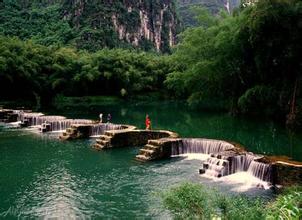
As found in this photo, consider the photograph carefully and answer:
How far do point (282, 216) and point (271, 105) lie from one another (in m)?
37.6

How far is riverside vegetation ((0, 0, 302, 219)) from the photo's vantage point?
34688 mm

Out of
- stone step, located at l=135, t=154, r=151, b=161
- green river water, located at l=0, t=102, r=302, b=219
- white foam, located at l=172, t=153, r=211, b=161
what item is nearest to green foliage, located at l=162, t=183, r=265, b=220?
green river water, located at l=0, t=102, r=302, b=219

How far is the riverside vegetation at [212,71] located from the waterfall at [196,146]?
39.7ft

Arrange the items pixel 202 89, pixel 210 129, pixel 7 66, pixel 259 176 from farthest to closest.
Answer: pixel 7 66 < pixel 202 89 < pixel 210 129 < pixel 259 176

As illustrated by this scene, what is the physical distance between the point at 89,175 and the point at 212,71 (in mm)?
30359

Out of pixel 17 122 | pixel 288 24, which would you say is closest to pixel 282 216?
pixel 288 24

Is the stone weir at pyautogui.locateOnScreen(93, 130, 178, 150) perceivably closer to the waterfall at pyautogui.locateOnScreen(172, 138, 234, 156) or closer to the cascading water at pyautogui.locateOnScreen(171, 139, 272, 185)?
the waterfall at pyautogui.locateOnScreen(172, 138, 234, 156)

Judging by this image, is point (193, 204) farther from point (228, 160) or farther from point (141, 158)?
point (141, 158)

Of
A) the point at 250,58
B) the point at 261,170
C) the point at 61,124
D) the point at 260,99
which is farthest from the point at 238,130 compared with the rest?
the point at 261,170

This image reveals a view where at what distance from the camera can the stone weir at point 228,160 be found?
20531mm

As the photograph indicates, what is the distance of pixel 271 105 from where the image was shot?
41.9m

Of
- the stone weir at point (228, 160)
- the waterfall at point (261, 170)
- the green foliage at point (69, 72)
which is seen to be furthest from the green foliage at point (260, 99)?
the green foliage at point (69, 72)

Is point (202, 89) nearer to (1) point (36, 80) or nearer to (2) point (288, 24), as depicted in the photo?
(2) point (288, 24)

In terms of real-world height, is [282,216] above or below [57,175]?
above
